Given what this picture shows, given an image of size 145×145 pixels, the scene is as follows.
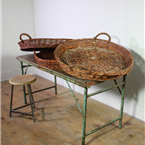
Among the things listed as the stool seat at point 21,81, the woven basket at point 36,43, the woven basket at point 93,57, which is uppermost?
the woven basket at point 36,43

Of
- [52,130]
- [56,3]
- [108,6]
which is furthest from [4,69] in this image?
[108,6]

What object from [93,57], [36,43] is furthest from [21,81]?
[93,57]

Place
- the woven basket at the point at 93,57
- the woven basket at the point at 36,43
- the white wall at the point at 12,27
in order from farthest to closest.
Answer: the white wall at the point at 12,27, the woven basket at the point at 36,43, the woven basket at the point at 93,57

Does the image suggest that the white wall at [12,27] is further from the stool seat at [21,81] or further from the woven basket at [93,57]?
the woven basket at [93,57]

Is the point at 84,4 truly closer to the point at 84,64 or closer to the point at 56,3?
the point at 56,3

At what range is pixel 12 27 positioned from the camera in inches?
154

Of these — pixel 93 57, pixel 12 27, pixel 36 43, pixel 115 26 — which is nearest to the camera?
pixel 93 57

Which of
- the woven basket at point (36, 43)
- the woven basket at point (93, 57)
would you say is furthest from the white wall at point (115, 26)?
the woven basket at point (36, 43)

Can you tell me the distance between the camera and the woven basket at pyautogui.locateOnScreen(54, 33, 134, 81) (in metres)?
1.66

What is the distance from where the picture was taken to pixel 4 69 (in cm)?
395

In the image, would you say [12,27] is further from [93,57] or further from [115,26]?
[93,57]

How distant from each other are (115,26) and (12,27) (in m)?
2.44

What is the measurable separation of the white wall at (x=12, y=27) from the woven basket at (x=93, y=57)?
88.5 inches

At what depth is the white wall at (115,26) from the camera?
2.18 meters
